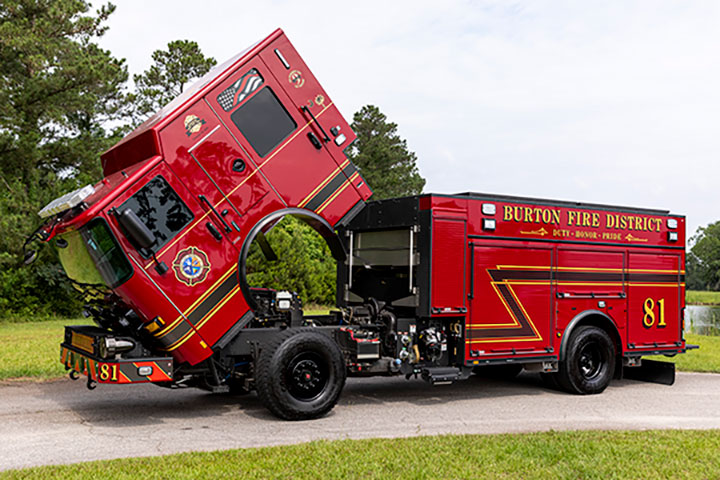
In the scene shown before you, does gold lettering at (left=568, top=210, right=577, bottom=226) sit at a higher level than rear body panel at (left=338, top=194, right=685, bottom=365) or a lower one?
higher

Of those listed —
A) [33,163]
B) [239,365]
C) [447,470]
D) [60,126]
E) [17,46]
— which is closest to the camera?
[447,470]

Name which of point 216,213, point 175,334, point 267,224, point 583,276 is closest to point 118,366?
point 175,334

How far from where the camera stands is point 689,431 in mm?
7773

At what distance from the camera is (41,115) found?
23797 mm

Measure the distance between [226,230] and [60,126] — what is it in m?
22.0

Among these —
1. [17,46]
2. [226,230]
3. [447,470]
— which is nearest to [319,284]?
[17,46]

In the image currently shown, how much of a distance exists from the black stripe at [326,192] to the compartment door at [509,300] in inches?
84.4

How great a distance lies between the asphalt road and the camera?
23.2ft

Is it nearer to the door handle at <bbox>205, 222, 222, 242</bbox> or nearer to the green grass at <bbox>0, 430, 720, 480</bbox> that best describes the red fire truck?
the door handle at <bbox>205, 222, 222, 242</bbox>

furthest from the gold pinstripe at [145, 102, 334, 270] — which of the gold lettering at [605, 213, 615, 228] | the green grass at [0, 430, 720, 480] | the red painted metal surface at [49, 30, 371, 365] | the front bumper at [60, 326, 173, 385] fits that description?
the gold lettering at [605, 213, 615, 228]

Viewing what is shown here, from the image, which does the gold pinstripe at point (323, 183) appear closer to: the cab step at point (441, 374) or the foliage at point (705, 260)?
the cab step at point (441, 374)

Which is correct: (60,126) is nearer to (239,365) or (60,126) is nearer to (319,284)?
(319,284)

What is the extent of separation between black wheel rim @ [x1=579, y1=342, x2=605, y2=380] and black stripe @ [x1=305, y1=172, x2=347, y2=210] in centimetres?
466

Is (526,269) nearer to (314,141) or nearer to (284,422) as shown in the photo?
(314,141)
